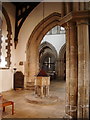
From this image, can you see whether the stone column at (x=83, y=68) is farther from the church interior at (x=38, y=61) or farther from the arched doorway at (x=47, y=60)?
the arched doorway at (x=47, y=60)

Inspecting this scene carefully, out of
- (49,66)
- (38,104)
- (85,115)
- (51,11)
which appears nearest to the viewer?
(85,115)

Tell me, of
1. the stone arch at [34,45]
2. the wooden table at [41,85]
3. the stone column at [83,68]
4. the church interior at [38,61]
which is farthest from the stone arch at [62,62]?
the stone column at [83,68]

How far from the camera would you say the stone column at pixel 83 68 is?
3.27 m

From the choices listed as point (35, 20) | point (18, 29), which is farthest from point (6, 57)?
point (35, 20)

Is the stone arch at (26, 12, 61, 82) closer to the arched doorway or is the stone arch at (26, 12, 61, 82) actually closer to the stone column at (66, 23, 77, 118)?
the stone column at (66, 23, 77, 118)

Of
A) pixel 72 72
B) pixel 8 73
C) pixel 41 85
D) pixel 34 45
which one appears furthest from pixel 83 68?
pixel 34 45

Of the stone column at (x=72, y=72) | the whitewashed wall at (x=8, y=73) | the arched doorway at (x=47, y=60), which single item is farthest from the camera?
the arched doorway at (x=47, y=60)

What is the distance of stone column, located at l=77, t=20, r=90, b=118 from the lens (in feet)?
10.7

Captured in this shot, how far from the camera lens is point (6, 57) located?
793 cm

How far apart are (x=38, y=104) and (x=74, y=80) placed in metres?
2.13

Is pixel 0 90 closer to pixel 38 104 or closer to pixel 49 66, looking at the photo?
pixel 38 104

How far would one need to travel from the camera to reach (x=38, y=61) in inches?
348

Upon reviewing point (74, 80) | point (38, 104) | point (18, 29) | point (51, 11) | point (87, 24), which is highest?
point (51, 11)

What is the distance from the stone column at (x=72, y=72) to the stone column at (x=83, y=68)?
15 centimetres
